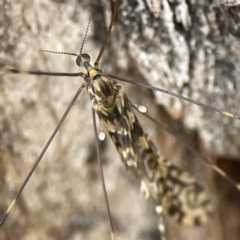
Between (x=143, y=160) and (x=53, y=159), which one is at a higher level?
(x=53, y=159)

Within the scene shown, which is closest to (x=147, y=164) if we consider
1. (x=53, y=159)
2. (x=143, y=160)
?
(x=143, y=160)

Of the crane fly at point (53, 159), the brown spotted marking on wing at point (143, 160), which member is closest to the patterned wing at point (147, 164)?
the brown spotted marking on wing at point (143, 160)

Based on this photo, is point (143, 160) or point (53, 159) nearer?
point (143, 160)

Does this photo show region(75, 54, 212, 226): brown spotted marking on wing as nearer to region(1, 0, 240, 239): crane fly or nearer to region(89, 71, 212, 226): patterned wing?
region(89, 71, 212, 226): patterned wing

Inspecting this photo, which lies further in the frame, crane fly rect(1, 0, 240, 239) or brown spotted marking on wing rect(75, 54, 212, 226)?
crane fly rect(1, 0, 240, 239)

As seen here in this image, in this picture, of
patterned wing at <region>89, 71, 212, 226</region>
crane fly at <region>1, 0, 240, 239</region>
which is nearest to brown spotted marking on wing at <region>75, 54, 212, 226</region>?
patterned wing at <region>89, 71, 212, 226</region>

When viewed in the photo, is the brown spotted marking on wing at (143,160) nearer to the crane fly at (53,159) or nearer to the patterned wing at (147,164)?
the patterned wing at (147,164)

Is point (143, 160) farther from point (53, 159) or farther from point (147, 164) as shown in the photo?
point (53, 159)

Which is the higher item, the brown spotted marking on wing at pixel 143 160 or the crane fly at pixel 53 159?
the crane fly at pixel 53 159

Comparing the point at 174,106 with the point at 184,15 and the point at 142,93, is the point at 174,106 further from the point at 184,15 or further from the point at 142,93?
the point at 184,15

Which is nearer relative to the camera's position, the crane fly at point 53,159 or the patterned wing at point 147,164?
the patterned wing at point 147,164

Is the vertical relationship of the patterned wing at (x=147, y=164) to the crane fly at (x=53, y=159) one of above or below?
below
